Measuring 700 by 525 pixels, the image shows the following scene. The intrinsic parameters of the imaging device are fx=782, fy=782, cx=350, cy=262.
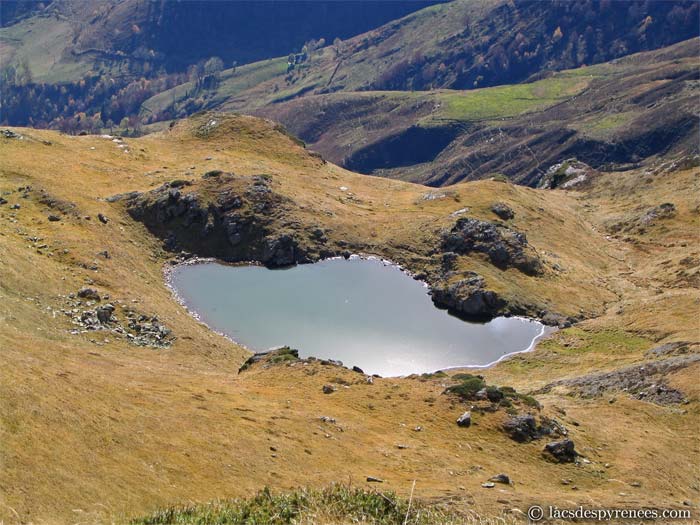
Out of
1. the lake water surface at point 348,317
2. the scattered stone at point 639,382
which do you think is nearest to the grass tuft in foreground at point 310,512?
the scattered stone at point 639,382

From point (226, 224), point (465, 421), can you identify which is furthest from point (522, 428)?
point (226, 224)

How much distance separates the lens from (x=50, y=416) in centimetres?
3844

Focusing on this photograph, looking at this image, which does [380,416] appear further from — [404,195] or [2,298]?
[404,195]

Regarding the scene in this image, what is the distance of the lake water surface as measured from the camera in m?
85.6

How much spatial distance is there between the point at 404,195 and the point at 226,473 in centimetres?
9673

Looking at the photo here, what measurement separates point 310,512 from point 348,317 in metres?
63.0

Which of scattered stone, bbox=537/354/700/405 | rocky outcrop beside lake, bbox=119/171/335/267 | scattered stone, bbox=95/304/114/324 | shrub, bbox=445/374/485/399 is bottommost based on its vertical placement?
shrub, bbox=445/374/485/399

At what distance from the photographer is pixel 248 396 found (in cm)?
5450

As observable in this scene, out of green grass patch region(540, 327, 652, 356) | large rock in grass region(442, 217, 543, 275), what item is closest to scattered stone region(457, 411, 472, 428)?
green grass patch region(540, 327, 652, 356)

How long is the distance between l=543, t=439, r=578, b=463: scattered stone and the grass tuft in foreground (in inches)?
784

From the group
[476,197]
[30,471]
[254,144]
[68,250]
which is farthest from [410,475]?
[254,144]

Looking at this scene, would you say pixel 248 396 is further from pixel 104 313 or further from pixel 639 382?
pixel 639 382

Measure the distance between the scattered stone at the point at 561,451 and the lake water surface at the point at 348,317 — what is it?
30.4 m

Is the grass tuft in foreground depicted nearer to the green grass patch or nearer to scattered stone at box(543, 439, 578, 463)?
scattered stone at box(543, 439, 578, 463)
